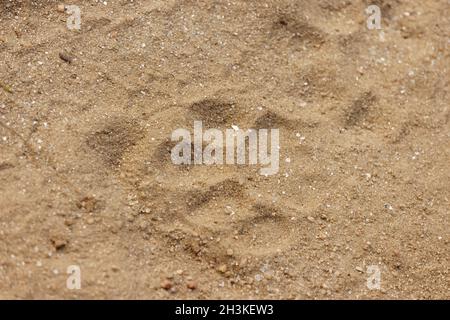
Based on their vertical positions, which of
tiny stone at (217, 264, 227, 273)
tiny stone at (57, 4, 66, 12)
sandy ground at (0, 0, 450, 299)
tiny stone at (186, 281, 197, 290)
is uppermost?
tiny stone at (57, 4, 66, 12)

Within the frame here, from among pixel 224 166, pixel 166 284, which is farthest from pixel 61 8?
pixel 166 284

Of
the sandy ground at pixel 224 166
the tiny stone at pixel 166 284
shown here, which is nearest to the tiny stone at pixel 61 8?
the sandy ground at pixel 224 166

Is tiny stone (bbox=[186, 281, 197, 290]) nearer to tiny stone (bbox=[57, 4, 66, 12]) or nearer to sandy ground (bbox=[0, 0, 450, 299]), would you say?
sandy ground (bbox=[0, 0, 450, 299])

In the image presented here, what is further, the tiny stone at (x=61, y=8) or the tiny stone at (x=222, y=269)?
the tiny stone at (x=61, y=8)

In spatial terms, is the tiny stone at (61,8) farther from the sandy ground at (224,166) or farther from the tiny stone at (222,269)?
the tiny stone at (222,269)

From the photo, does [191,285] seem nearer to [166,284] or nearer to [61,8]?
[166,284]

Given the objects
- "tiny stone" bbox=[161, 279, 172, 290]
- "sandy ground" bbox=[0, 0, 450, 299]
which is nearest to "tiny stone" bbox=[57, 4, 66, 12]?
"sandy ground" bbox=[0, 0, 450, 299]
